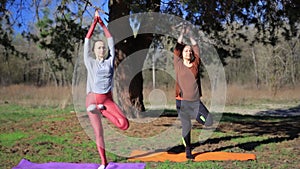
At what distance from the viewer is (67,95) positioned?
1803cm

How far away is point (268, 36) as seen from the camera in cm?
1165

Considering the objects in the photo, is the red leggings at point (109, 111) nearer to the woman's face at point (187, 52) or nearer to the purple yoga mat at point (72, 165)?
the purple yoga mat at point (72, 165)

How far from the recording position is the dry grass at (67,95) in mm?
17911

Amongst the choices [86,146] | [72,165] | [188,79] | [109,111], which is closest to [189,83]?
[188,79]

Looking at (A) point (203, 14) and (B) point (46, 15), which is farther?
(B) point (46, 15)

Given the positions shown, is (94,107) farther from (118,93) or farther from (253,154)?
(118,93)

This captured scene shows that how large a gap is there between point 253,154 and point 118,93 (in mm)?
4986

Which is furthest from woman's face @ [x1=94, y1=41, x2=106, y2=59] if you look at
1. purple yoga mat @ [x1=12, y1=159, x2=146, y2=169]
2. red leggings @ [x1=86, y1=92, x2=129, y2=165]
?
purple yoga mat @ [x1=12, y1=159, x2=146, y2=169]

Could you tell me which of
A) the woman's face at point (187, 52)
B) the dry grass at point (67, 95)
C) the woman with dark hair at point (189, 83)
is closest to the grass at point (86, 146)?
the woman with dark hair at point (189, 83)

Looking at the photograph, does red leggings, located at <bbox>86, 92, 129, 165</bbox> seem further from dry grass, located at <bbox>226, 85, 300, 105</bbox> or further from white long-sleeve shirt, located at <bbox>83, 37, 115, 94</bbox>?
dry grass, located at <bbox>226, 85, 300, 105</bbox>

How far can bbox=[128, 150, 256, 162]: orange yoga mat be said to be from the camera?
5855mm

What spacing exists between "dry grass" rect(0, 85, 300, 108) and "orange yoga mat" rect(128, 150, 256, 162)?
31.7 ft

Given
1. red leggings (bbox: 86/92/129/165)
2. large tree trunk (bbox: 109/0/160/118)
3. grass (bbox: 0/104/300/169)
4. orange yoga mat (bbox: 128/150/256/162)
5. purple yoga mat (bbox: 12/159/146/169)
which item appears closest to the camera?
red leggings (bbox: 86/92/129/165)

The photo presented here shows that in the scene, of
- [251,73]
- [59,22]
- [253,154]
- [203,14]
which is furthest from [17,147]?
[251,73]
